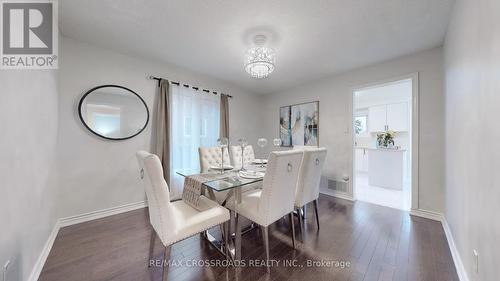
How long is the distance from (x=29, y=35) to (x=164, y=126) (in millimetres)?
1671

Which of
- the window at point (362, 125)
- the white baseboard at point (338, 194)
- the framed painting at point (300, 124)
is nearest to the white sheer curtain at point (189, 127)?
the framed painting at point (300, 124)

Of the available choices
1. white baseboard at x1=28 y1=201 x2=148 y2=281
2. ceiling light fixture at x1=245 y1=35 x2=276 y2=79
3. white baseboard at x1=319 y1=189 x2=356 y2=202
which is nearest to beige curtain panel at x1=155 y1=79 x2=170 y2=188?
white baseboard at x1=28 y1=201 x2=148 y2=281

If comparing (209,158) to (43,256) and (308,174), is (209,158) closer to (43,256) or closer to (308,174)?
(308,174)

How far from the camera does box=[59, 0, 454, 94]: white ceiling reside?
173 cm

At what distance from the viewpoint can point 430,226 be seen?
7.43 feet

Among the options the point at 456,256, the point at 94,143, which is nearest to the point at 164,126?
the point at 94,143

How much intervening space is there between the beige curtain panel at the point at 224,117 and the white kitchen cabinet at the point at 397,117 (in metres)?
4.81

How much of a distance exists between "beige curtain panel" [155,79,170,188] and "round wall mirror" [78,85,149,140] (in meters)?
0.20

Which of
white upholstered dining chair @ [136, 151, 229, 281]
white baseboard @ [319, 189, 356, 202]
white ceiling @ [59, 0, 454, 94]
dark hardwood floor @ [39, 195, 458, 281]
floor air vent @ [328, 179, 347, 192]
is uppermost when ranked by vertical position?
white ceiling @ [59, 0, 454, 94]

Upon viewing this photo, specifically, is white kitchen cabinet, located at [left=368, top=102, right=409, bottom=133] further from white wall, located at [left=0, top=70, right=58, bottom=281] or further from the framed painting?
white wall, located at [left=0, top=70, right=58, bottom=281]

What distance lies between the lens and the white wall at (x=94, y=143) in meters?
2.29

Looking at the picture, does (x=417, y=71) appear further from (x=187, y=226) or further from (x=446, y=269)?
(x=187, y=226)

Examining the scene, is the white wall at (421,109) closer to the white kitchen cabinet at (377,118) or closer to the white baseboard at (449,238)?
the white baseboard at (449,238)

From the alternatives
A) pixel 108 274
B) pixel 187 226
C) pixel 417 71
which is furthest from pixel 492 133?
pixel 108 274
